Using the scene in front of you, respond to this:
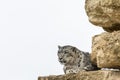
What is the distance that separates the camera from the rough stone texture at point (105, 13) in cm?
441

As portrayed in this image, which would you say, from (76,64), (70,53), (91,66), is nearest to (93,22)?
(91,66)

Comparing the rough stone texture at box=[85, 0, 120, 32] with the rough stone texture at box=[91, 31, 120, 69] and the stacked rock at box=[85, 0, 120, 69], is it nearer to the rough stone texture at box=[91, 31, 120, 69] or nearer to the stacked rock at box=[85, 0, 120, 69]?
the stacked rock at box=[85, 0, 120, 69]

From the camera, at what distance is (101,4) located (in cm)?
451

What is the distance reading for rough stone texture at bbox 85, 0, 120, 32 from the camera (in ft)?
14.5

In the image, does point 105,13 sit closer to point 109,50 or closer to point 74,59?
point 109,50

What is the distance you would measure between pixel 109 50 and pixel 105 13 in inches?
14.6

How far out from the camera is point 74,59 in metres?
7.57

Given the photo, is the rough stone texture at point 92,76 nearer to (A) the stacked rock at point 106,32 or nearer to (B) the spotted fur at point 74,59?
(A) the stacked rock at point 106,32

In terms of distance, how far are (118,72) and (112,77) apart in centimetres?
8

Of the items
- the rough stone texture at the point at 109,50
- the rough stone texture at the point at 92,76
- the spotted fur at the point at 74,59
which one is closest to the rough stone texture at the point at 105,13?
the rough stone texture at the point at 109,50

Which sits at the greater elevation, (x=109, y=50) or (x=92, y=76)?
(x=109, y=50)

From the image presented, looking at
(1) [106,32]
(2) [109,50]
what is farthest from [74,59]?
(2) [109,50]

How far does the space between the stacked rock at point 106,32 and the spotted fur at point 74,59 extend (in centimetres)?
100

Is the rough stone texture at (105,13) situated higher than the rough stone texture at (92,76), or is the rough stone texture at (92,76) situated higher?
the rough stone texture at (105,13)
